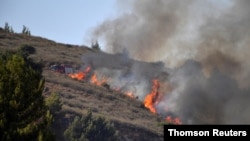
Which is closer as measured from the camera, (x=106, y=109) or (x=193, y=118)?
(x=106, y=109)

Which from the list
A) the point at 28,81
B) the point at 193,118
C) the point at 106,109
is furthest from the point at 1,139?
the point at 193,118

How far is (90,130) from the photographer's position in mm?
54875

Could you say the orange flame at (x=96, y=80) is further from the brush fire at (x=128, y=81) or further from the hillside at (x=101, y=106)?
the hillside at (x=101, y=106)

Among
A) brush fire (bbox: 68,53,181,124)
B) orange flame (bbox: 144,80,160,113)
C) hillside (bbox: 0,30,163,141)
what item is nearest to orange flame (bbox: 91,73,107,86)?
brush fire (bbox: 68,53,181,124)

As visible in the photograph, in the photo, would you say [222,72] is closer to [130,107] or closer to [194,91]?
[194,91]

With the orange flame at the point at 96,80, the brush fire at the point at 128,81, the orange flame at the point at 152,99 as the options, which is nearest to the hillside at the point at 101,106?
the orange flame at the point at 152,99

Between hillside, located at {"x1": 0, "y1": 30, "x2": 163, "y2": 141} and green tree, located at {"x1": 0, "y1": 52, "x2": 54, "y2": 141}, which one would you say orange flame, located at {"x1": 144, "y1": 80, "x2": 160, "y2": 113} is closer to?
hillside, located at {"x1": 0, "y1": 30, "x2": 163, "y2": 141}

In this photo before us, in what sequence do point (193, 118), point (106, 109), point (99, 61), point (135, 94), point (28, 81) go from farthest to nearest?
point (99, 61) → point (135, 94) → point (193, 118) → point (106, 109) → point (28, 81)

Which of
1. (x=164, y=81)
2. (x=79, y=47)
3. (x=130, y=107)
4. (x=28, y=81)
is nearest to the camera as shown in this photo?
(x=28, y=81)

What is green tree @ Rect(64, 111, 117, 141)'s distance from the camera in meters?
52.4

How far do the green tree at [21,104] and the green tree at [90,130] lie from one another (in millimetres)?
17847

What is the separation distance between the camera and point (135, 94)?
9594 centimetres

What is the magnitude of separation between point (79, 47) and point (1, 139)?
109817 mm

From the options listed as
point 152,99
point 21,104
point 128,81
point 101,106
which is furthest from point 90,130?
point 128,81
